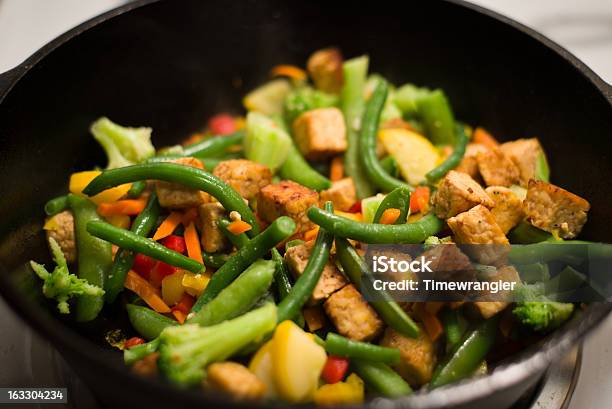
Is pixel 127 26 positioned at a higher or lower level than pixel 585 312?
higher

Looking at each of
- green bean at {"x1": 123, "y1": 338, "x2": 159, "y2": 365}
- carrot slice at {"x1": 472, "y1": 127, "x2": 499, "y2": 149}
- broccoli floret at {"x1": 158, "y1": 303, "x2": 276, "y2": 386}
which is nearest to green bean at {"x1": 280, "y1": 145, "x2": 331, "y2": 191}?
carrot slice at {"x1": 472, "y1": 127, "x2": 499, "y2": 149}

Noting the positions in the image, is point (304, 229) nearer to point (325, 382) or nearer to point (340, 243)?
point (340, 243)

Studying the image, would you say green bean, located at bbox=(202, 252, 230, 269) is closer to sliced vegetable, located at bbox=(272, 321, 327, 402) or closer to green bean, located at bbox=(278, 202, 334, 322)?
green bean, located at bbox=(278, 202, 334, 322)

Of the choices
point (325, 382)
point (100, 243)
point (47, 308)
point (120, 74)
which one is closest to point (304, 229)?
point (325, 382)

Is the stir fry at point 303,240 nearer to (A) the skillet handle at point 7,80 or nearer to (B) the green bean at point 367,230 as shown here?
(B) the green bean at point 367,230

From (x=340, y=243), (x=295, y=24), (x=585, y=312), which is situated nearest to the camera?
(x=585, y=312)

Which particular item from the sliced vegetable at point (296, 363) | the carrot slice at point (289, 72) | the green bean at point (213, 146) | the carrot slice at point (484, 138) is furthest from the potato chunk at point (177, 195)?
the carrot slice at point (484, 138)
